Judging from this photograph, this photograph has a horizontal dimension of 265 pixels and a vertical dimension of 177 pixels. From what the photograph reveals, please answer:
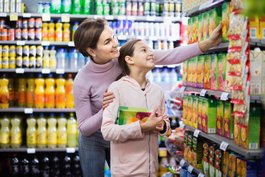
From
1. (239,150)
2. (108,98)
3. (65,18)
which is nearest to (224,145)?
(239,150)

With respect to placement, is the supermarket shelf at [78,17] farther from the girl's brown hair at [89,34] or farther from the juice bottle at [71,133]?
the girl's brown hair at [89,34]

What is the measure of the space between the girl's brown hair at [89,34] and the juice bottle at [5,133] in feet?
11.9

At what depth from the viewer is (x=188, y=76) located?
4.06 metres

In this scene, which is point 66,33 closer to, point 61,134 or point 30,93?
point 30,93

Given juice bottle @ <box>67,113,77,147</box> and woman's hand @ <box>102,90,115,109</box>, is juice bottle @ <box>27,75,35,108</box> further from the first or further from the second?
woman's hand @ <box>102,90,115,109</box>

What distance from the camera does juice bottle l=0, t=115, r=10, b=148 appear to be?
6391 millimetres

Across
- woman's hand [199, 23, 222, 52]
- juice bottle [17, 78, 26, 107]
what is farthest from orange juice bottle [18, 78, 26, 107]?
woman's hand [199, 23, 222, 52]

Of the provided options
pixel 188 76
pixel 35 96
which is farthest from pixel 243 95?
pixel 35 96

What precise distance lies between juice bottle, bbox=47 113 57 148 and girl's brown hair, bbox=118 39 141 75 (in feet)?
11.7

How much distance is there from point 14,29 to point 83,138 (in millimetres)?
3672

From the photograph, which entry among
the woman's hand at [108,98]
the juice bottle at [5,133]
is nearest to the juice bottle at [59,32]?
the juice bottle at [5,133]

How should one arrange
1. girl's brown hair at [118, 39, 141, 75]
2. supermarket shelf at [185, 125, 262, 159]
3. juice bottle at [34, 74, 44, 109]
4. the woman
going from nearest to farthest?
supermarket shelf at [185, 125, 262, 159] < girl's brown hair at [118, 39, 141, 75] < the woman < juice bottle at [34, 74, 44, 109]

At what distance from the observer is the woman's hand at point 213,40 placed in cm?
312

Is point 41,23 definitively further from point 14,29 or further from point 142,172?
point 142,172
